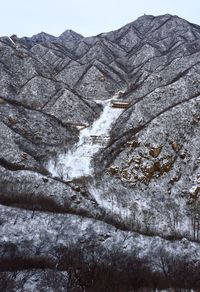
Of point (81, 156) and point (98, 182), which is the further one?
point (81, 156)

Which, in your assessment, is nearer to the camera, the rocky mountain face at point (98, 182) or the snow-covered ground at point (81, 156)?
the rocky mountain face at point (98, 182)

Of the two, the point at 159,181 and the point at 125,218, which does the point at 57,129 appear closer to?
the point at 159,181

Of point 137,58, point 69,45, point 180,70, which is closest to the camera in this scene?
point 180,70

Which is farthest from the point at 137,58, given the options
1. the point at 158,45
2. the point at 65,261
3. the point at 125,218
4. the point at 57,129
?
the point at 65,261

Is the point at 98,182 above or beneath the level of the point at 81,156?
beneath
